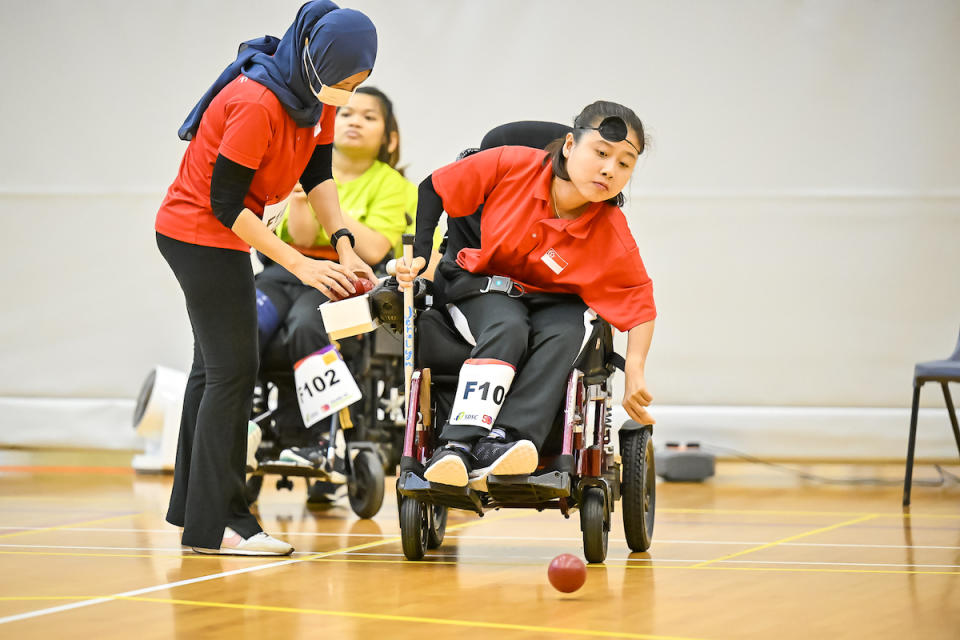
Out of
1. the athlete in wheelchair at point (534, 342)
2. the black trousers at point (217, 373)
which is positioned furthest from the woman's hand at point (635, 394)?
the black trousers at point (217, 373)

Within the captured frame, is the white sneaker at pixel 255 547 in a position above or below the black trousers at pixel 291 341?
below

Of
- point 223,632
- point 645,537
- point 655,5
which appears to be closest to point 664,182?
point 655,5

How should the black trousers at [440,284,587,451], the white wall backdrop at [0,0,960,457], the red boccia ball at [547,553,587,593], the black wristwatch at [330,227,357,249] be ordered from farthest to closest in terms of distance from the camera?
the white wall backdrop at [0,0,960,457] → the black wristwatch at [330,227,357,249] → the black trousers at [440,284,587,451] → the red boccia ball at [547,553,587,593]

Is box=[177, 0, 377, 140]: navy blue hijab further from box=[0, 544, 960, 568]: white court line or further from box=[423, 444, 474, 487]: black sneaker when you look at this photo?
box=[0, 544, 960, 568]: white court line

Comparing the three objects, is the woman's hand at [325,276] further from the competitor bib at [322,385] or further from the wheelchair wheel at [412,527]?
the competitor bib at [322,385]

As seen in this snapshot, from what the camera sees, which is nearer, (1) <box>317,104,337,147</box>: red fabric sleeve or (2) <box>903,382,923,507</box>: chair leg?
(1) <box>317,104,337,147</box>: red fabric sleeve

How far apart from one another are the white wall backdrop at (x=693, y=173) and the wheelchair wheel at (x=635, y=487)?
244 centimetres

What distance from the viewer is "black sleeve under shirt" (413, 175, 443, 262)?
2.48 metres

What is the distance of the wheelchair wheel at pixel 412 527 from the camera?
2332 mm

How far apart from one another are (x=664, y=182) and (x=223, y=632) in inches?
146

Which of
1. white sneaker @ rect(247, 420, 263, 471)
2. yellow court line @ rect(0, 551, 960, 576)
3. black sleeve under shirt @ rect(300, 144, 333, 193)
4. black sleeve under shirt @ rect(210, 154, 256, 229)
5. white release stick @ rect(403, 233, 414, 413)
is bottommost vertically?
yellow court line @ rect(0, 551, 960, 576)

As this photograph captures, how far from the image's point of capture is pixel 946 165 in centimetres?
484

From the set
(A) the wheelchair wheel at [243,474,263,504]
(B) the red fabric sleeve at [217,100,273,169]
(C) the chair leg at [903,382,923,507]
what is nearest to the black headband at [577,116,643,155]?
(B) the red fabric sleeve at [217,100,273,169]

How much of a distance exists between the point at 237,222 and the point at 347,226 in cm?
89
